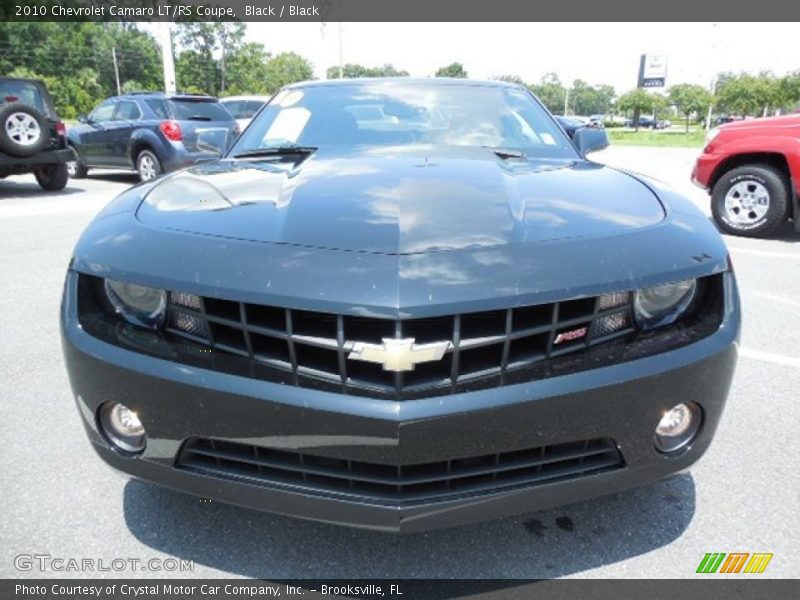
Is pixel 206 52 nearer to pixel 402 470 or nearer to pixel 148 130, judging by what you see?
pixel 148 130

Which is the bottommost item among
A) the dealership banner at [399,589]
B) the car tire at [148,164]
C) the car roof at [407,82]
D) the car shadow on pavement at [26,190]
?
the car shadow on pavement at [26,190]

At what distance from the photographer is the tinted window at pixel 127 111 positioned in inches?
416

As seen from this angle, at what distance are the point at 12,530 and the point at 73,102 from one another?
171 feet

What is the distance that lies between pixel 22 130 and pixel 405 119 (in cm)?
807

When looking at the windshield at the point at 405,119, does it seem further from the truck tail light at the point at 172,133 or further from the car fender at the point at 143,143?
the car fender at the point at 143,143

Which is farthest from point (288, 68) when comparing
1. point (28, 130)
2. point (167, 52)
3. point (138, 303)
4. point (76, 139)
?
point (138, 303)

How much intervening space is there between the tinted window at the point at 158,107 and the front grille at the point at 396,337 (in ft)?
32.4

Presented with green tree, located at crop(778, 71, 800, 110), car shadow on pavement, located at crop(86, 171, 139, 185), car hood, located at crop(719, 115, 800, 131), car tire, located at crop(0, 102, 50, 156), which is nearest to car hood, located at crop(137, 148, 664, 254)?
car hood, located at crop(719, 115, 800, 131)

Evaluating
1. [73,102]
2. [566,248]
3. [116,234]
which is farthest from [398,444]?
[73,102]

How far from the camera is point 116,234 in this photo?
5.61ft

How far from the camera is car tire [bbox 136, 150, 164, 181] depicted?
10164 millimetres

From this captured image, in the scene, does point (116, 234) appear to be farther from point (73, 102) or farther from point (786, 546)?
point (73, 102)

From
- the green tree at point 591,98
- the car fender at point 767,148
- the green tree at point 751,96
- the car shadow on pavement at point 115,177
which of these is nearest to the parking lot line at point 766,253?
the car fender at point 767,148

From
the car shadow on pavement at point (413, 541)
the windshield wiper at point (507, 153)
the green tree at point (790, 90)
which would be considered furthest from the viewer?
the green tree at point (790, 90)
